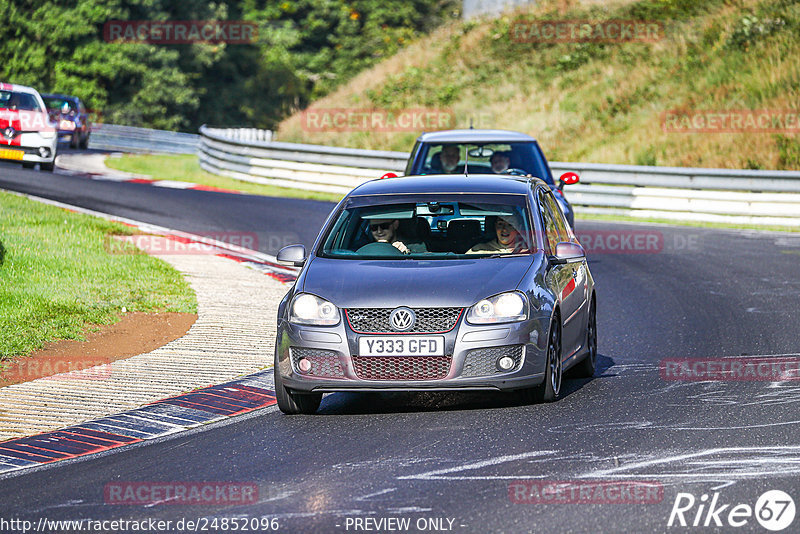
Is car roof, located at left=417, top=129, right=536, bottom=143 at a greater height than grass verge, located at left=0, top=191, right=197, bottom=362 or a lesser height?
greater

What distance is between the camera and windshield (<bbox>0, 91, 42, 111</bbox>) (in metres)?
26.8

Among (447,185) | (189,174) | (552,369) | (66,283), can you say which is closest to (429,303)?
(552,369)

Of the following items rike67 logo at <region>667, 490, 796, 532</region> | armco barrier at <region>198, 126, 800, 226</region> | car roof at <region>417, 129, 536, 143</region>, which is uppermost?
car roof at <region>417, 129, 536, 143</region>

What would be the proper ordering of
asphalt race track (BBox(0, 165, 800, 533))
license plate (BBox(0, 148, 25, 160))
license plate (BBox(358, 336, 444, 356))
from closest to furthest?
asphalt race track (BBox(0, 165, 800, 533)) → license plate (BBox(358, 336, 444, 356)) → license plate (BBox(0, 148, 25, 160))

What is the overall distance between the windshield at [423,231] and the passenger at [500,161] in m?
6.14

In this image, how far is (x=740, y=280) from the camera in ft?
51.9

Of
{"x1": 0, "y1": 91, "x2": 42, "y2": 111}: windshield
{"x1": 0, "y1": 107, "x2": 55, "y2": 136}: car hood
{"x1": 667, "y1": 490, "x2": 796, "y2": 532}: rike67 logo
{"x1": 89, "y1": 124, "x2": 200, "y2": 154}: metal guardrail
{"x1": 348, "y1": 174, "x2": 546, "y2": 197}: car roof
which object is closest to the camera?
{"x1": 667, "y1": 490, "x2": 796, "y2": 532}: rike67 logo

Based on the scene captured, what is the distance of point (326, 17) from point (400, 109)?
116 feet

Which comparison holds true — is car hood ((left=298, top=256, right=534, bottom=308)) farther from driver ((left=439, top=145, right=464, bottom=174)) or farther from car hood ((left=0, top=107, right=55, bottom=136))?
car hood ((left=0, top=107, right=55, bottom=136))

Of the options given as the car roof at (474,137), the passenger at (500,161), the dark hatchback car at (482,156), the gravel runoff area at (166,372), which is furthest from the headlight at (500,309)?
the car roof at (474,137)

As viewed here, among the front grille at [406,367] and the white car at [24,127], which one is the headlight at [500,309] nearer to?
the front grille at [406,367]

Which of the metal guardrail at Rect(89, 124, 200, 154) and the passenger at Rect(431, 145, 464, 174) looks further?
the metal guardrail at Rect(89, 124, 200, 154)

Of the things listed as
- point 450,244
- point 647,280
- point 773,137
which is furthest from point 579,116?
point 450,244

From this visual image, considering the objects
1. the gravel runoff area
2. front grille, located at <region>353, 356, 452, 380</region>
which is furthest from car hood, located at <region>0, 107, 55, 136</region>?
front grille, located at <region>353, 356, 452, 380</region>
